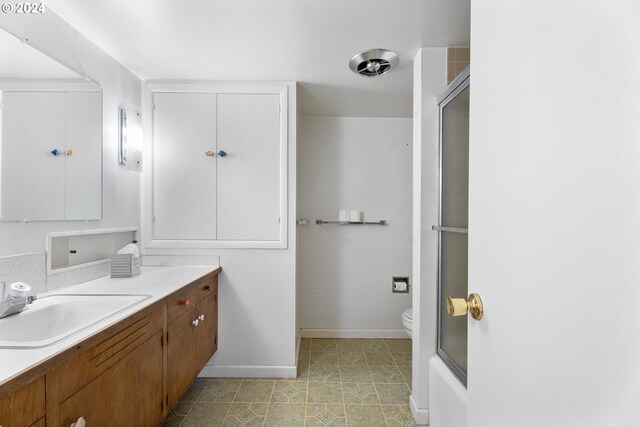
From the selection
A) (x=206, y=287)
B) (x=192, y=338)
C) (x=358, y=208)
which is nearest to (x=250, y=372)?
→ (x=192, y=338)

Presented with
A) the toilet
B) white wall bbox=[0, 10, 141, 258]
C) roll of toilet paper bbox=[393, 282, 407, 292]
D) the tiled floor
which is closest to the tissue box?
white wall bbox=[0, 10, 141, 258]

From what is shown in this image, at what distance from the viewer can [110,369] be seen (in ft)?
3.50

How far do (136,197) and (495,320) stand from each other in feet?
7.56

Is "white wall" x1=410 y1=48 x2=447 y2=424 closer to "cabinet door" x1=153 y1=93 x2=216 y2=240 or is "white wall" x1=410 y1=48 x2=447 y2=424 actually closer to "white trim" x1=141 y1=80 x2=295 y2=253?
"white trim" x1=141 y1=80 x2=295 y2=253

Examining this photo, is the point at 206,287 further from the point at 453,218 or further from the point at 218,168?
the point at 453,218

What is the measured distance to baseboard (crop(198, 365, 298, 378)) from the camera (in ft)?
6.92

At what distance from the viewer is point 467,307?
726 mm

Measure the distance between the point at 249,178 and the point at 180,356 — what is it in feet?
4.01

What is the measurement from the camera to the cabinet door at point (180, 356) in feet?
4.91

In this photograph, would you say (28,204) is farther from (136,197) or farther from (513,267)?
(513,267)

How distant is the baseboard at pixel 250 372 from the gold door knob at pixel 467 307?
5.72ft

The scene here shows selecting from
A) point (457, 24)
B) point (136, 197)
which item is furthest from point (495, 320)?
point (136, 197)

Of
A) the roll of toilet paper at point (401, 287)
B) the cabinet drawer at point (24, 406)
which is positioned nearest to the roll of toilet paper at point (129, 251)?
the cabinet drawer at point (24, 406)

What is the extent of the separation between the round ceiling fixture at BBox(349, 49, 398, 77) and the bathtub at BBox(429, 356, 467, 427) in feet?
5.95
